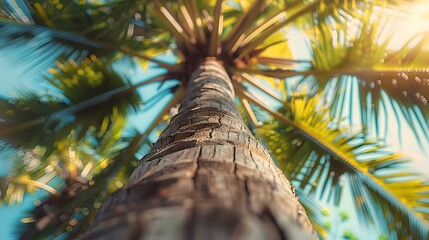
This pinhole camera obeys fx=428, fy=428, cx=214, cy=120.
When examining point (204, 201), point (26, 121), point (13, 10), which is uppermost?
point (13, 10)

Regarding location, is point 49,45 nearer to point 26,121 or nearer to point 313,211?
point 26,121

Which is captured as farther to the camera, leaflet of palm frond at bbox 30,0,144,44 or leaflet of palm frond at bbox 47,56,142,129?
leaflet of palm frond at bbox 47,56,142,129

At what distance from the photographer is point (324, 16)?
183 inches

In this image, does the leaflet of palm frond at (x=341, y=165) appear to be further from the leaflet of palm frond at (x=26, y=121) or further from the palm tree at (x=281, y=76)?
the leaflet of palm frond at (x=26, y=121)

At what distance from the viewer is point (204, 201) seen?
0.84m

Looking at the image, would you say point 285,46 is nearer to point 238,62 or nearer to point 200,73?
point 238,62

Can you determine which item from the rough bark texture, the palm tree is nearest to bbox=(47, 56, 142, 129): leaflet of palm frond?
the palm tree

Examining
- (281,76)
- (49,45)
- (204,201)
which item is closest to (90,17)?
(49,45)

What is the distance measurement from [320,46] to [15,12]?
3.31m

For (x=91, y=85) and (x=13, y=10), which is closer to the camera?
(x=13, y=10)

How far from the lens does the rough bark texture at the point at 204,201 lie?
30.2 inches

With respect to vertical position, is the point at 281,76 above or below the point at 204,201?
above

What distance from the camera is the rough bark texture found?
0.77 metres

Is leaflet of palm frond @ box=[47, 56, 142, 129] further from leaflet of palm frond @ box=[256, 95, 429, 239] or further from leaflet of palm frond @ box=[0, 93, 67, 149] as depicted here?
leaflet of palm frond @ box=[256, 95, 429, 239]
